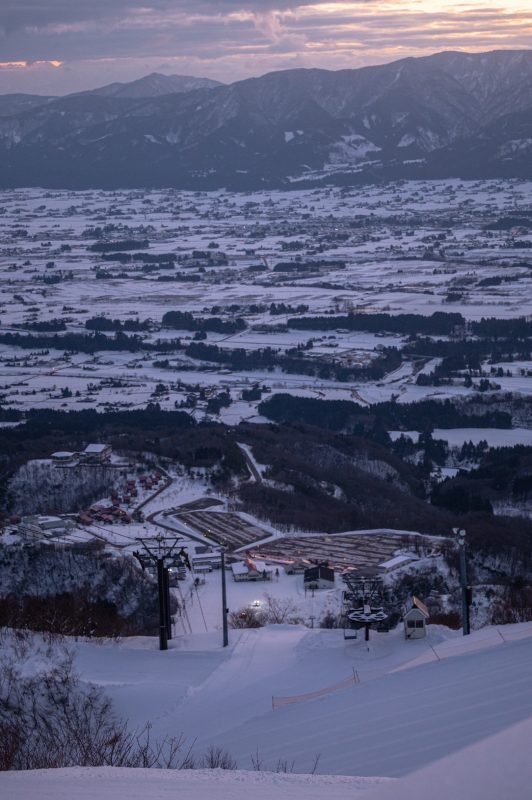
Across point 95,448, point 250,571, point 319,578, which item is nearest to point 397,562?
point 319,578

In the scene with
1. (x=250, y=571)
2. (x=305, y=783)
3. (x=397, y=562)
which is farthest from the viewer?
(x=397, y=562)

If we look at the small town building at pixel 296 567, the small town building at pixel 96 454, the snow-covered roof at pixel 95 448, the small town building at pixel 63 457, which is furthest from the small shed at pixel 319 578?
the snow-covered roof at pixel 95 448

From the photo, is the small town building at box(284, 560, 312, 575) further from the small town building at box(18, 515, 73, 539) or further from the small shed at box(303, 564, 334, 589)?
the small town building at box(18, 515, 73, 539)

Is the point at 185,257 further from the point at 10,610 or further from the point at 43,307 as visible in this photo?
the point at 10,610

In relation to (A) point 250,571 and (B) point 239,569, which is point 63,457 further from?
(A) point 250,571

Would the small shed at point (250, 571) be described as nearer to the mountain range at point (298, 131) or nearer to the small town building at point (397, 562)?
the small town building at point (397, 562)

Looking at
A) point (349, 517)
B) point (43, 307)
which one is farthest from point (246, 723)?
point (43, 307)
